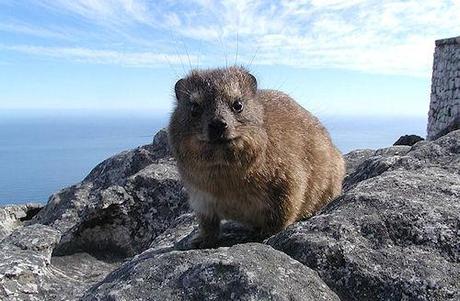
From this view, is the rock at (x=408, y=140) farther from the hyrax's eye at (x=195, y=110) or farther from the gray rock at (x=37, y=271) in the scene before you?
the hyrax's eye at (x=195, y=110)

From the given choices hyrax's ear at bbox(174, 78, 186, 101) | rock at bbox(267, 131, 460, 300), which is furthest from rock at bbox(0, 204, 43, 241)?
rock at bbox(267, 131, 460, 300)

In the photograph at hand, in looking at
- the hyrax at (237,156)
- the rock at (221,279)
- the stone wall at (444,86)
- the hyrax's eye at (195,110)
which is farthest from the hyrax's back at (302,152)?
the stone wall at (444,86)

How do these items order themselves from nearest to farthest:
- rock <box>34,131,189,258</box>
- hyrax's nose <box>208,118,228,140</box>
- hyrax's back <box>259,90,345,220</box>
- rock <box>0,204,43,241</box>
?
hyrax's nose <box>208,118,228,140</box> < hyrax's back <box>259,90,345,220</box> < rock <box>34,131,189,258</box> < rock <box>0,204,43,241</box>

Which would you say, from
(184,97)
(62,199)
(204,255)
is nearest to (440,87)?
(62,199)

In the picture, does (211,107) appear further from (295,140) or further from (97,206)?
(97,206)

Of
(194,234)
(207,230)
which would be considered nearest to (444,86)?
(194,234)

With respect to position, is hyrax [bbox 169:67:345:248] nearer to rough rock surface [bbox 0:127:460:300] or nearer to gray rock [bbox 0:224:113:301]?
rough rock surface [bbox 0:127:460:300]

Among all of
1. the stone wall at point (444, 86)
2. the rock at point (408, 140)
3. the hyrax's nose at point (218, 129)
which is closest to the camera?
the hyrax's nose at point (218, 129)

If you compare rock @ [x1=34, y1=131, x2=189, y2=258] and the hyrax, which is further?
rock @ [x1=34, y1=131, x2=189, y2=258]
